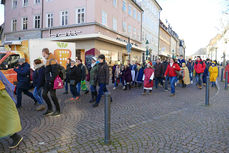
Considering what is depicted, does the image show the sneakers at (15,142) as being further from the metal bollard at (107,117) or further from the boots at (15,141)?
the metal bollard at (107,117)

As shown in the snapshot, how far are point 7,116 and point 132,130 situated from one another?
254cm

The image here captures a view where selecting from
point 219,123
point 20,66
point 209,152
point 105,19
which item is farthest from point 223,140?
point 105,19

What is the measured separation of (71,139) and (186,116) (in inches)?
133

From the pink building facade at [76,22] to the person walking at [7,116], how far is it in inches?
625

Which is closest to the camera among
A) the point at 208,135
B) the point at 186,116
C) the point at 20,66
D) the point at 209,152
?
the point at 209,152

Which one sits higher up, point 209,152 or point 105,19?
point 105,19

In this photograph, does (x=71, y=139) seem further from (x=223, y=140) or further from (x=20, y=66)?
(x=20, y=66)

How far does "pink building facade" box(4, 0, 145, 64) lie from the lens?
19781 millimetres

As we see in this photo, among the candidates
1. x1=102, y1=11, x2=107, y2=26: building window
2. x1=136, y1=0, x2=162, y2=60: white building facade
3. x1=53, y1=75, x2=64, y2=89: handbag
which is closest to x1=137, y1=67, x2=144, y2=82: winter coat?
x1=53, y1=75, x2=64, y2=89: handbag

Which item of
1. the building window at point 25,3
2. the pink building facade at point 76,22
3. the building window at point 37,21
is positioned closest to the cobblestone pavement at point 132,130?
the pink building facade at point 76,22

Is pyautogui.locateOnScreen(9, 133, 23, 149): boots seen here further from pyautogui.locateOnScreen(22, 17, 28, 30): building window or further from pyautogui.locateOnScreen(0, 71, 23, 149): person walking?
pyautogui.locateOnScreen(22, 17, 28, 30): building window

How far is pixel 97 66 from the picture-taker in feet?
22.6

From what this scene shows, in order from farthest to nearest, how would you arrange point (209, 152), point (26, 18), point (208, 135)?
point (26, 18), point (208, 135), point (209, 152)

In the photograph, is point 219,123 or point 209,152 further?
point 219,123
